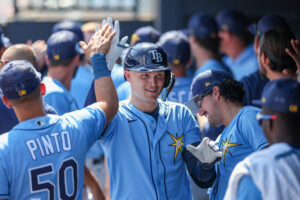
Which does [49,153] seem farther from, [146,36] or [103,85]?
[146,36]

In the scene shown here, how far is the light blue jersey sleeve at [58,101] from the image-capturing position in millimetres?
4469

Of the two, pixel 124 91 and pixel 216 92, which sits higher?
pixel 216 92

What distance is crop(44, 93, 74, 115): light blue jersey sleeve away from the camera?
4.47 m

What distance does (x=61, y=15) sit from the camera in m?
8.79

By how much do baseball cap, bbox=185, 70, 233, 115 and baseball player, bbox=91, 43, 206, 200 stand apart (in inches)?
10.0

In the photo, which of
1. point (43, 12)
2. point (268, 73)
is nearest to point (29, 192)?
point (268, 73)

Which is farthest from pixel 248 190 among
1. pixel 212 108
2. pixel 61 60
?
pixel 61 60

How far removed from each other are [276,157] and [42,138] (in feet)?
A: 4.36

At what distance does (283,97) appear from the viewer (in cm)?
238

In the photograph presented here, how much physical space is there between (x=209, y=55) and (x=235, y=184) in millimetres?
3689

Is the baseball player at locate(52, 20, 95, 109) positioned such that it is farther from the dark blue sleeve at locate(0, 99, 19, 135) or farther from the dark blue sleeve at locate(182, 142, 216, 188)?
the dark blue sleeve at locate(182, 142, 216, 188)

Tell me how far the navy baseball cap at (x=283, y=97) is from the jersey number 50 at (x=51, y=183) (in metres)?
1.20

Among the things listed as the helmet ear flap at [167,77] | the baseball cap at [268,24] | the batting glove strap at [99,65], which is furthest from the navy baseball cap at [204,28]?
the batting glove strap at [99,65]

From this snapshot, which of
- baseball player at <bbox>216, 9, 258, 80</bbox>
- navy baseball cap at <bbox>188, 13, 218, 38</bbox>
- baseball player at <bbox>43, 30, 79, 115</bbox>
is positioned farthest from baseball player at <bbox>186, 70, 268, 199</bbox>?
baseball player at <bbox>216, 9, 258, 80</bbox>
